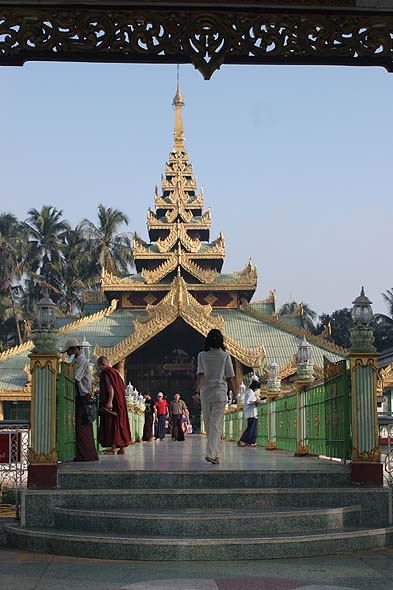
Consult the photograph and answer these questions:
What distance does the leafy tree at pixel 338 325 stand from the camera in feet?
235

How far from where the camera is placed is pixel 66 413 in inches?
368

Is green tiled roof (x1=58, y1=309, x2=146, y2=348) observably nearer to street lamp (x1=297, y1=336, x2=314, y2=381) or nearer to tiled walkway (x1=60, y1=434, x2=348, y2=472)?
street lamp (x1=297, y1=336, x2=314, y2=381)

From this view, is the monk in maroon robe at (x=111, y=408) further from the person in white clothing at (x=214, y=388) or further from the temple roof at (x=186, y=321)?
the temple roof at (x=186, y=321)

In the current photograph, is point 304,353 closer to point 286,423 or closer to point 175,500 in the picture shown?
point 286,423

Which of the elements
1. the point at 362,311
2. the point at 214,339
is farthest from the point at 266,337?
the point at 362,311

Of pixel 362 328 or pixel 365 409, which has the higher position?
pixel 362 328

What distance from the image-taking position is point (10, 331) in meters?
62.4

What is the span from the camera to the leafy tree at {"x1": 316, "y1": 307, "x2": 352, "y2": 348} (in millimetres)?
71750

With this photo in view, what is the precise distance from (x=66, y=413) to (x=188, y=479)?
166 centimetres

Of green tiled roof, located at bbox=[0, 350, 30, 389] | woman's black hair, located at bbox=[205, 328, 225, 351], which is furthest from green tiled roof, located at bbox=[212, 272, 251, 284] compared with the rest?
woman's black hair, located at bbox=[205, 328, 225, 351]

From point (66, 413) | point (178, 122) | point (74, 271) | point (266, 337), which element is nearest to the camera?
point (66, 413)

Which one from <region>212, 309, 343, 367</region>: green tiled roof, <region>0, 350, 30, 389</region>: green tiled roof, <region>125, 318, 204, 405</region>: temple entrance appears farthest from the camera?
<region>125, 318, 204, 405</region>: temple entrance

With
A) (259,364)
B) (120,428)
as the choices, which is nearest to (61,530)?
(120,428)

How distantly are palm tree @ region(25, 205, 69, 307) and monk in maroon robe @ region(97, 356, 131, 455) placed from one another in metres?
52.5
